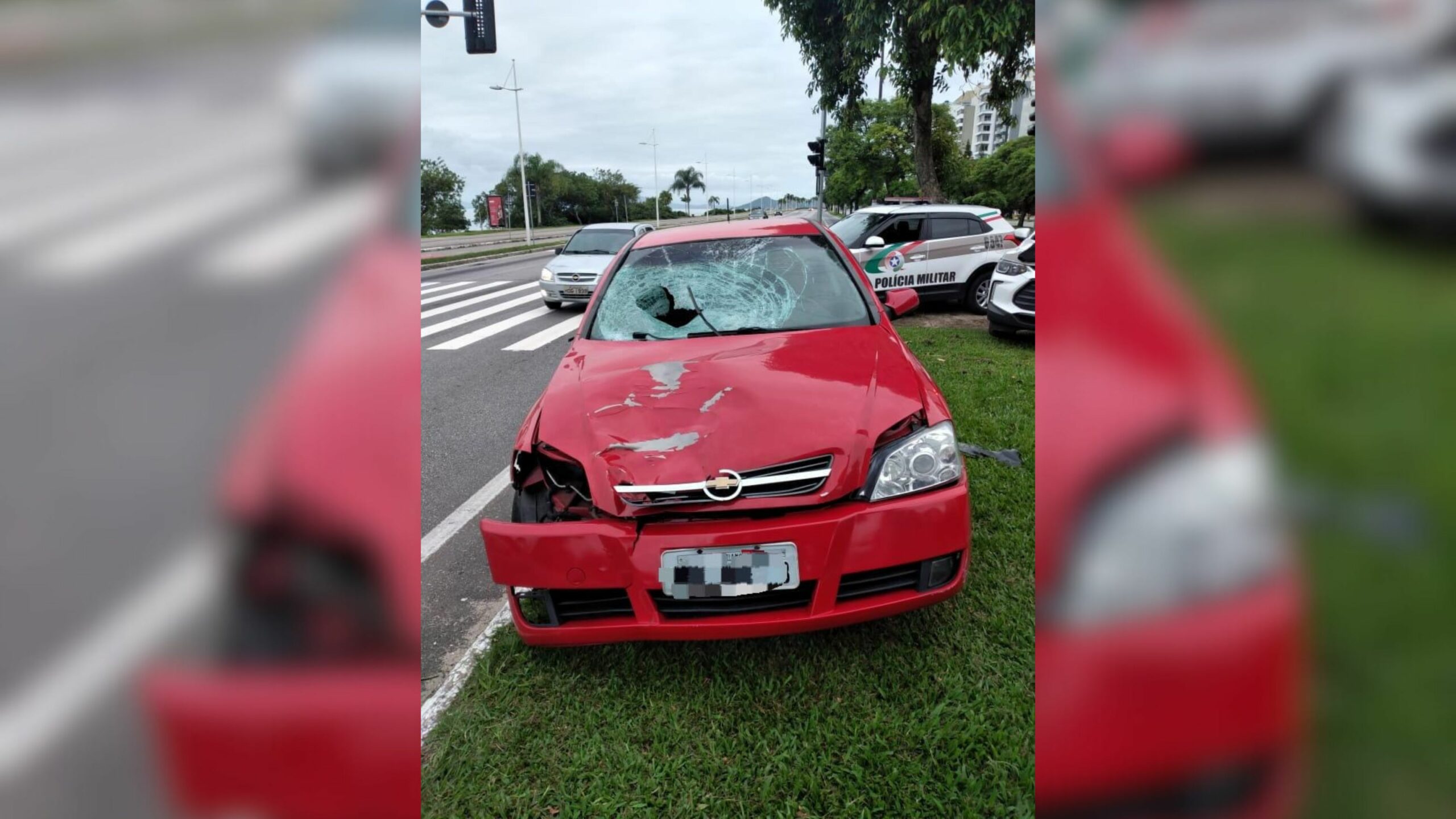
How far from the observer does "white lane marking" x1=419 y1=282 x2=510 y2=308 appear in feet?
37.0

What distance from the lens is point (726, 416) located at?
2.06m

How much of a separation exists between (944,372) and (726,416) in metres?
3.40

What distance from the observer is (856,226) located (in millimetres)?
8758

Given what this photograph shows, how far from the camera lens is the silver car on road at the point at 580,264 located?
1001 cm
